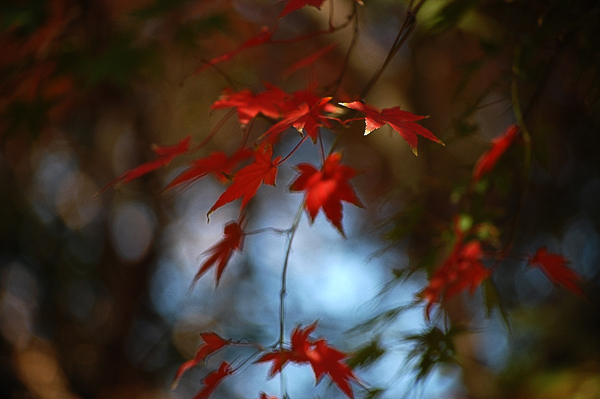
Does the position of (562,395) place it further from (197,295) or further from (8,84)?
(197,295)

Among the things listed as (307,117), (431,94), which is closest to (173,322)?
(431,94)

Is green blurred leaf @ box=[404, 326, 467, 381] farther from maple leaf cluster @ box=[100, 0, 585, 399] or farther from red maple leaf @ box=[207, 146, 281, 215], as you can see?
→ red maple leaf @ box=[207, 146, 281, 215]

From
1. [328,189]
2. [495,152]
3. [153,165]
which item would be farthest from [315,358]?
[495,152]

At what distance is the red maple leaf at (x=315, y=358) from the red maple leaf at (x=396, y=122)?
24 cm

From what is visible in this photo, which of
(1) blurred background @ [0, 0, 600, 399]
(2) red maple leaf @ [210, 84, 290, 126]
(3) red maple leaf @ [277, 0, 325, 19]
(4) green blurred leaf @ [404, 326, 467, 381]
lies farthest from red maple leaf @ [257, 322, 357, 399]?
(1) blurred background @ [0, 0, 600, 399]

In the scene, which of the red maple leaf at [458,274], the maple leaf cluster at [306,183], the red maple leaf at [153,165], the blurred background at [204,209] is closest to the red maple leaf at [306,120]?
the maple leaf cluster at [306,183]

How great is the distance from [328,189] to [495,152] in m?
0.35

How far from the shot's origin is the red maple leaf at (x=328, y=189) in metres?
0.44

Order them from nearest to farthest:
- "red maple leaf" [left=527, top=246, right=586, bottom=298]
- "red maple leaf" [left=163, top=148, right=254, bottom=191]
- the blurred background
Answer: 1. "red maple leaf" [left=163, top=148, right=254, bottom=191]
2. "red maple leaf" [left=527, top=246, right=586, bottom=298]
3. the blurred background

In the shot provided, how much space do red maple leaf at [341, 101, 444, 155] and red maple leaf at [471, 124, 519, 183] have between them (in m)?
0.28

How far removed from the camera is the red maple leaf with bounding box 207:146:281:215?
446 mm

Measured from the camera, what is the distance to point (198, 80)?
2393 millimetres

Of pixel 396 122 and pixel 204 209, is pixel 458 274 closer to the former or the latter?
pixel 396 122

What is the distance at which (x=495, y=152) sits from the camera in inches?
26.7
